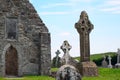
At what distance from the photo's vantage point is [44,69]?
32750 millimetres

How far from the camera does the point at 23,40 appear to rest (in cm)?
3278

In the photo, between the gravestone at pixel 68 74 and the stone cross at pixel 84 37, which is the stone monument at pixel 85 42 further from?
the gravestone at pixel 68 74

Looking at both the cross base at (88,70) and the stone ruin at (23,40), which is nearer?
the cross base at (88,70)

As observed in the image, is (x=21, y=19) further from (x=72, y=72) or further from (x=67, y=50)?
(x=72, y=72)

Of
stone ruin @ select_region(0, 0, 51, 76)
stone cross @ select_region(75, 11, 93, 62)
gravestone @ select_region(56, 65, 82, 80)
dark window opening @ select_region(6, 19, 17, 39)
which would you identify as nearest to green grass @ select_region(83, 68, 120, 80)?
stone cross @ select_region(75, 11, 93, 62)

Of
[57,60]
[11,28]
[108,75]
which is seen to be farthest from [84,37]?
[57,60]

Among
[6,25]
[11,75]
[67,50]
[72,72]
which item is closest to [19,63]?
[11,75]

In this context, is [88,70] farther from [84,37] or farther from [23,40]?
[23,40]

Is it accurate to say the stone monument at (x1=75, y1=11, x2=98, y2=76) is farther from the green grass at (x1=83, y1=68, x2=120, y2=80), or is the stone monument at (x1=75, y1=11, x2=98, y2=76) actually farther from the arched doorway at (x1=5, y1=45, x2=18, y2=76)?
the arched doorway at (x1=5, y1=45, x2=18, y2=76)

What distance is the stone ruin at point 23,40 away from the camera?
32500 millimetres

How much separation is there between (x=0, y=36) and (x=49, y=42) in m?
3.92

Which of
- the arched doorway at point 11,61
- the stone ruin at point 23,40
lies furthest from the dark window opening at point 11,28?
the arched doorway at point 11,61

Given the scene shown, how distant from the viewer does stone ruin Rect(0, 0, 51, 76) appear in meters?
32.5

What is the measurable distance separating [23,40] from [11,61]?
79.4 inches
